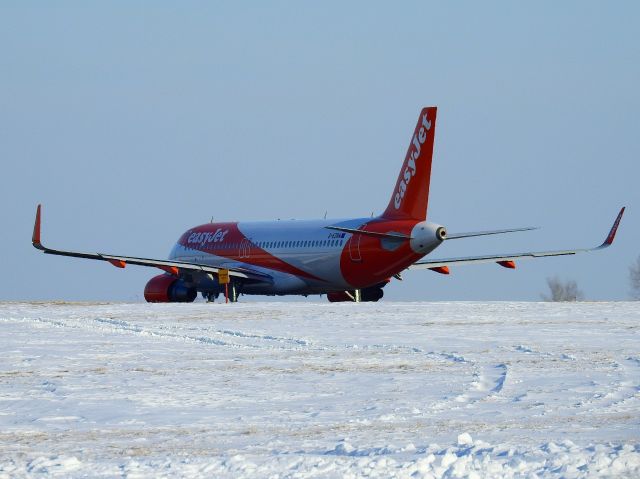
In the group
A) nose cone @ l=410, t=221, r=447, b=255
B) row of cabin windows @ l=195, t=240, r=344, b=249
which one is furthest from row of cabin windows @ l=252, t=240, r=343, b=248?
nose cone @ l=410, t=221, r=447, b=255

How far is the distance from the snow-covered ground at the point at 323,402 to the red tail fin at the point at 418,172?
672 inches

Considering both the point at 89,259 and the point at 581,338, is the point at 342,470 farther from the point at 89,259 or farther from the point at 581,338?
the point at 89,259

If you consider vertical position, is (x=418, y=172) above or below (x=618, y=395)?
above

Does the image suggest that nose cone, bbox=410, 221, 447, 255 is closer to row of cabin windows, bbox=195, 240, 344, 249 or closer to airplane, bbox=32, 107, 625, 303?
airplane, bbox=32, 107, 625, 303

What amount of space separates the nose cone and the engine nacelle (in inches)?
377

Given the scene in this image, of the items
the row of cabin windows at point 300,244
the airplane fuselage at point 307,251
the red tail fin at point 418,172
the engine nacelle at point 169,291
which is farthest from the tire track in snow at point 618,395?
the engine nacelle at point 169,291

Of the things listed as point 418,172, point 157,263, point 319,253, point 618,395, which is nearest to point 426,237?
point 418,172

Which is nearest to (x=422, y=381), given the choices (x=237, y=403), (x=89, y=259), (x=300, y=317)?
(x=237, y=403)

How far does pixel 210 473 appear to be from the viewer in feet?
27.5

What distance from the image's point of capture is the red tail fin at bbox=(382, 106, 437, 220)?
4100cm

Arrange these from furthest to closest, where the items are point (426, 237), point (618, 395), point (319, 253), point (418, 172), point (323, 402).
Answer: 1. point (319, 253)
2. point (418, 172)
3. point (426, 237)
4. point (618, 395)
5. point (323, 402)

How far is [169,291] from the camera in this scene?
46.5 metres

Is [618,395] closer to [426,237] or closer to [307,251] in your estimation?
[426,237]

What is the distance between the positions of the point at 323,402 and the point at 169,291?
34.6 m
